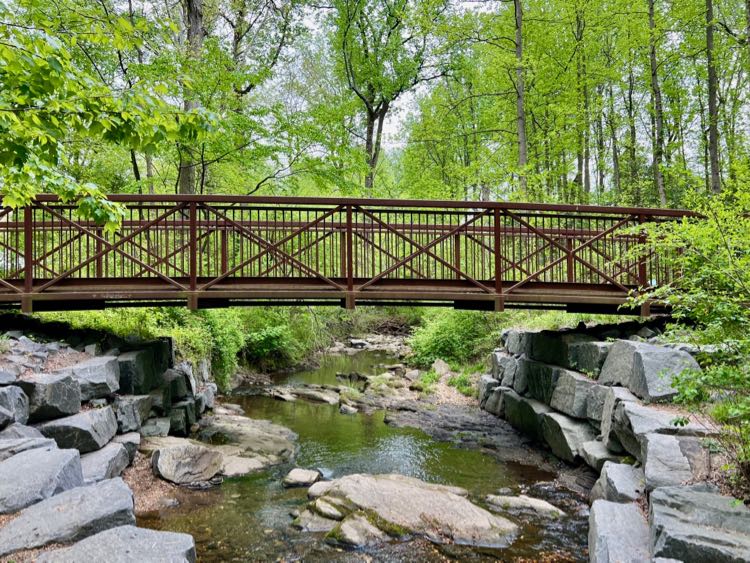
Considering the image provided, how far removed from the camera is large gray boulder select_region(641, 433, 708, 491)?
5059 millimetres

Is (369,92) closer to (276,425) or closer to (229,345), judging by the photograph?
(229,345)

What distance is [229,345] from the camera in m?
13.4

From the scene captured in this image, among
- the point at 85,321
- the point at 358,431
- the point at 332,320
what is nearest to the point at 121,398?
the point at 85,321

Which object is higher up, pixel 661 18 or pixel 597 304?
pixel 661 18

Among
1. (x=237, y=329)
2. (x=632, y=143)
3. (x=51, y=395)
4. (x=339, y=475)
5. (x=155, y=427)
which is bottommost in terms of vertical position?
(x=339, y=475)

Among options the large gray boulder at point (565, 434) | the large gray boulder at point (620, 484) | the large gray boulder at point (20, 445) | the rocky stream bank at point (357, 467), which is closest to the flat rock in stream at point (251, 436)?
the rocky stream bank at point (357, 467)

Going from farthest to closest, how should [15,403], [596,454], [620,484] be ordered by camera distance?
[596,454] < [15,403] < [620,484]

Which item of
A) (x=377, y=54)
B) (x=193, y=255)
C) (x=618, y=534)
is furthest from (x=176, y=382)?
(x=377, y=54)

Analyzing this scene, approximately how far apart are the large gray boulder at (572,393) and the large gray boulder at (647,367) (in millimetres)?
473

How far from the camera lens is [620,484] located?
565cm

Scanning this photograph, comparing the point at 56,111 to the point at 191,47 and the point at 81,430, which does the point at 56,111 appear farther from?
the point at 191,47

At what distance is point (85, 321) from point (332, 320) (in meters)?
13.1

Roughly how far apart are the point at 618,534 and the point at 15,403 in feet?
22.3

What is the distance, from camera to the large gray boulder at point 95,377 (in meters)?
7.22
